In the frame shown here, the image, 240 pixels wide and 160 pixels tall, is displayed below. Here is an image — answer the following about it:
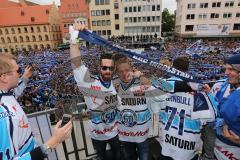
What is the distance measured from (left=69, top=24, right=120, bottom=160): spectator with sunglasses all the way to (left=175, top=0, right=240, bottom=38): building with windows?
197 feet

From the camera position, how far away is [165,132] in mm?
2811

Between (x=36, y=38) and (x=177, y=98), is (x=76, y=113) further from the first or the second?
(x=36, y=38)

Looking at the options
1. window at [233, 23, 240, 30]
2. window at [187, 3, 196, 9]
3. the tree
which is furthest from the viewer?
the tree

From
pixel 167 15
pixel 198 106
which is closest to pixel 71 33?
pixel 198 106

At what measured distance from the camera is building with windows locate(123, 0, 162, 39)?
56750 mm

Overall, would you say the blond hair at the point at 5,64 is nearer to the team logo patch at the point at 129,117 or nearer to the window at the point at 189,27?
the team logo patch at the point at 129,117

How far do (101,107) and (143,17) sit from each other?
190ft

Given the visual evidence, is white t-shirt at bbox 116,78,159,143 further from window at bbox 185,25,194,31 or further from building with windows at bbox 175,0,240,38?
window at bbox 185,25,194,31

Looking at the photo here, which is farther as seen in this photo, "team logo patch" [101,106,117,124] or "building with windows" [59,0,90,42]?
"building with windows" [59,0,90,42]

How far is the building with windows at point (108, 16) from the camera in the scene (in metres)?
58.6

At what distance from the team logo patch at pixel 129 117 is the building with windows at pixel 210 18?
59.9 metres

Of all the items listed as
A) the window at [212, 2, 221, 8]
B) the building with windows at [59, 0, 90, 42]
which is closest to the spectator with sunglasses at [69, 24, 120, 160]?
the building with windows at [59, 0, 90, 42]

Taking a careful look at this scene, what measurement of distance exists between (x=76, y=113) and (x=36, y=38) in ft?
236

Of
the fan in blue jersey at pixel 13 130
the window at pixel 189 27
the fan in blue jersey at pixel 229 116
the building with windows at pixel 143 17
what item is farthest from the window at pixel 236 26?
the fan in blue jersey at pixel 13 130
